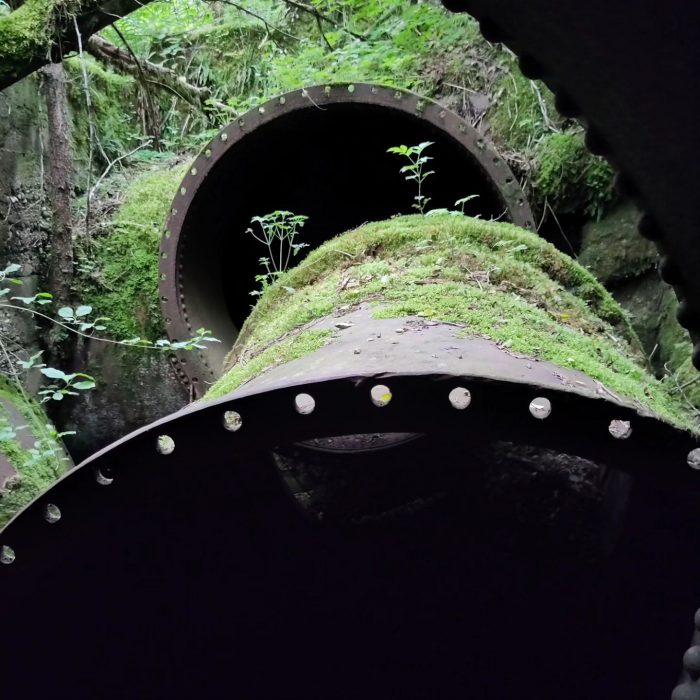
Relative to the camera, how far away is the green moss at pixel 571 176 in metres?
5.25

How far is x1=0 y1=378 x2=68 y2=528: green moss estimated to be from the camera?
10.4ft

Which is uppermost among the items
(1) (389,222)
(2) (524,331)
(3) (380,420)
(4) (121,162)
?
(4) (121,162)

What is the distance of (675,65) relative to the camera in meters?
0.52

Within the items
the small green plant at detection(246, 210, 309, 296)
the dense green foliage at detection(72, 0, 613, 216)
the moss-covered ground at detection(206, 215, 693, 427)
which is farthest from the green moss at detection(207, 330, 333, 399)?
the dense green foliage at detection(72, 0, 613, 216)

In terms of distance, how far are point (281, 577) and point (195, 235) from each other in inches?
128

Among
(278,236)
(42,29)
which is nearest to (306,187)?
(278,236)

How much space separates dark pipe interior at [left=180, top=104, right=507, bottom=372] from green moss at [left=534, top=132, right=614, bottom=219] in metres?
0.61

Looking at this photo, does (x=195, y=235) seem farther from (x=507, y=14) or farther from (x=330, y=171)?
(x=507, y=14)

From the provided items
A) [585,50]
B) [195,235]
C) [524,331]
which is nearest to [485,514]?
[524,331]

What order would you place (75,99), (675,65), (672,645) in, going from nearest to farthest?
(675,65)
(672,645)
(75,99)

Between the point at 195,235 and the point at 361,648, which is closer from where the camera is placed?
→ the point at 361,648

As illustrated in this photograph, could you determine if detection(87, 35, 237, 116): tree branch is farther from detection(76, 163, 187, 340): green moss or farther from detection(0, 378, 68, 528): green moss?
detection(0, 378, 68, 528): green moss

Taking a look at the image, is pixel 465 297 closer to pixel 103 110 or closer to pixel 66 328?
pixel 66 328

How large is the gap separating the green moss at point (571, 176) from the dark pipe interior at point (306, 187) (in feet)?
2.02
